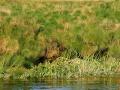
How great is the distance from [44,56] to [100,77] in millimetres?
5456

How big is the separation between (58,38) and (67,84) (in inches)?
359

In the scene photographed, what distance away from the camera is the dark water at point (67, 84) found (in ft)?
90.9

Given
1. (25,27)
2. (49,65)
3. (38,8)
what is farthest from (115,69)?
(38,8)

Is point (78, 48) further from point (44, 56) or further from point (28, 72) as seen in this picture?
point (28, 72)

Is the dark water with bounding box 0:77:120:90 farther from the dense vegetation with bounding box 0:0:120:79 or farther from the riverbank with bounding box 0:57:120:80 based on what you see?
the dense vegetation with bounding box 0:0:120:79

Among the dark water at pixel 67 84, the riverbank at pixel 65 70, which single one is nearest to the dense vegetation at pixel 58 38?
the riverbank at pixel 65 70

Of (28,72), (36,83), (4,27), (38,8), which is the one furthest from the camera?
(38,8)

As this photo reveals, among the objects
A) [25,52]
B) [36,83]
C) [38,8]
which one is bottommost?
[36,83]

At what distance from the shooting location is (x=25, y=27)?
39.1 metres

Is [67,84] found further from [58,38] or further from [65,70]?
[58,38]

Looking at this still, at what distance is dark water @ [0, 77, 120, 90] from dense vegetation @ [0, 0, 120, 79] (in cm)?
157

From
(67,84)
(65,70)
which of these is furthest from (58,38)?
(67,84)

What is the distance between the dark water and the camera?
27.7 metres

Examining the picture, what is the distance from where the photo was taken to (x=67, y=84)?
2884 cm
